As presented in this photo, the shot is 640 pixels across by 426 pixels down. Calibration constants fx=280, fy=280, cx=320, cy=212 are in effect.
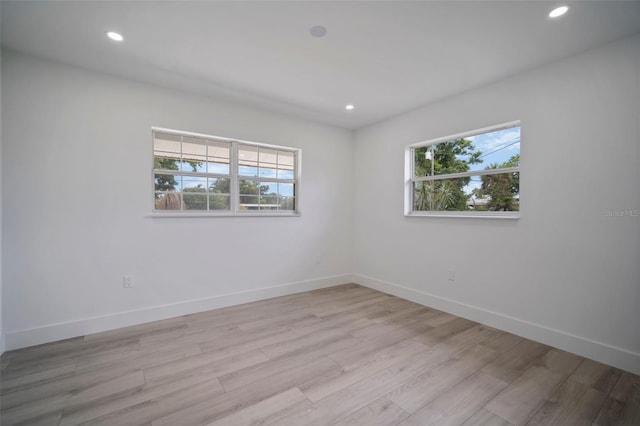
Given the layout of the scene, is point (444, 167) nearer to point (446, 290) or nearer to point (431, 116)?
point (431, 116)

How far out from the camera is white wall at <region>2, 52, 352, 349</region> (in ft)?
8.25

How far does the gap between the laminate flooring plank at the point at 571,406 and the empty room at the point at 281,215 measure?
0.02m

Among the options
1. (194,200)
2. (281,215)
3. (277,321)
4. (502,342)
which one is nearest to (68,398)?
(277,321)

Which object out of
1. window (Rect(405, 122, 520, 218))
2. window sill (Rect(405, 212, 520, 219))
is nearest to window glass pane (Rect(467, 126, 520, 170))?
window (Rect(405, 122, 520, 218))

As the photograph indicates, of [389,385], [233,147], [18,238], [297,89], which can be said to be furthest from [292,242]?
[18,238]

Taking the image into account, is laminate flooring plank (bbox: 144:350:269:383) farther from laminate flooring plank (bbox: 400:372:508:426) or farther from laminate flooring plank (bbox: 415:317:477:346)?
laminate flooring plank (bbox: 415:317:477:346)

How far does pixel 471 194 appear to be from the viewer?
333 cm

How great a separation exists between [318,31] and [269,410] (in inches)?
106

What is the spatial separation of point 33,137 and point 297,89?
2564mm

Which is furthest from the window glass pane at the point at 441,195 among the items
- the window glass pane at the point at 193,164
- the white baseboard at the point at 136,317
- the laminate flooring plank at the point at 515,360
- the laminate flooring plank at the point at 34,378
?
the laminate flooring plank at the point at 34,378

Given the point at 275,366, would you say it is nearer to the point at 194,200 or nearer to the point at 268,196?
the point at 194,200

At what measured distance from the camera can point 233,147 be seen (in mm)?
3672

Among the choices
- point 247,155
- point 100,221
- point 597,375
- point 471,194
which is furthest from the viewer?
point 247,155

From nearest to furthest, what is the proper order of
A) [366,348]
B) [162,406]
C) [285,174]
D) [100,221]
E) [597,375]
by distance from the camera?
[162,406], [597,375], [366,348], [100,221], [285,174]
